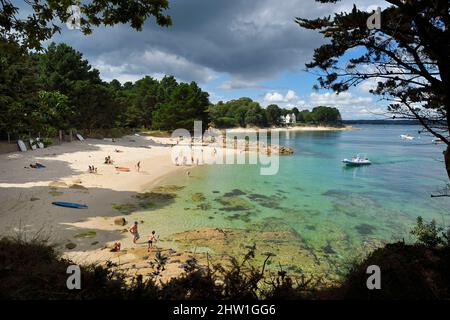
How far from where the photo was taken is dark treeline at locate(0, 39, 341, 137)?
16.6 m

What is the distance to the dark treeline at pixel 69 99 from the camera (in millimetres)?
16562

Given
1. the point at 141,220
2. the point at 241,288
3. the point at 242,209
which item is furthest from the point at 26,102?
the point at 241,288

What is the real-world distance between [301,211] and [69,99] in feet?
155

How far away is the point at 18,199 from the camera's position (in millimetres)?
20453

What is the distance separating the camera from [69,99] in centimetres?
5097

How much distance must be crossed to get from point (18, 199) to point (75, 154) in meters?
21.2

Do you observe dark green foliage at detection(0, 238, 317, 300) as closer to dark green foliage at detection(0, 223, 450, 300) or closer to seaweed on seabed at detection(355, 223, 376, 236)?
dark green foliage at detection(0, 223, 450, 300)

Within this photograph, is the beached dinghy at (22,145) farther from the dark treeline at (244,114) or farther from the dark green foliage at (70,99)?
the dark treeline at (244,114)

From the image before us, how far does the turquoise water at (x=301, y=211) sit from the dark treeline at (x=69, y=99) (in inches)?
409

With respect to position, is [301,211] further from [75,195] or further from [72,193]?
[72,193]

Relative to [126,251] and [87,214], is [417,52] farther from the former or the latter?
[87,214]

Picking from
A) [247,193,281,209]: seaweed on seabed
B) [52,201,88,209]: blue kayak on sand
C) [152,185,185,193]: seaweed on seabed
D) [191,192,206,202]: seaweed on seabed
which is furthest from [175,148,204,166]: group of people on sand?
[52,201,88,209]: blue kayak on sand

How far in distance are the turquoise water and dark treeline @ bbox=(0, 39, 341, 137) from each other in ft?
34.1

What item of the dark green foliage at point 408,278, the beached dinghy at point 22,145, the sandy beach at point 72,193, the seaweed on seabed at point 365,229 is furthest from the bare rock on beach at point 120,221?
the beached dinghy at point 22,145
